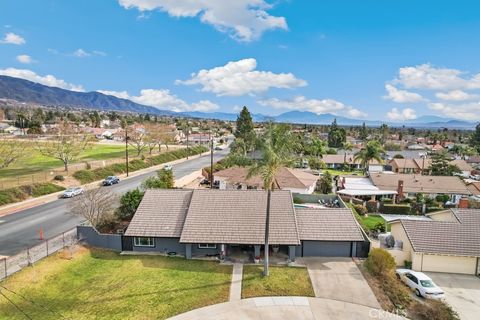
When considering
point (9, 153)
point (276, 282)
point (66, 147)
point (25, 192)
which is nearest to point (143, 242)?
point (276, 282)

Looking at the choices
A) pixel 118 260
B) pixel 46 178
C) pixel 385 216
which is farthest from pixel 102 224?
pixel 385 216

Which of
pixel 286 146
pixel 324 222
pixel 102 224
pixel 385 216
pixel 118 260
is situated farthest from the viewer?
pixel 385 216

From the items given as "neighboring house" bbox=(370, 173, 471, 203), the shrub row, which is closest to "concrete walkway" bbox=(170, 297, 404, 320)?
the shrub row

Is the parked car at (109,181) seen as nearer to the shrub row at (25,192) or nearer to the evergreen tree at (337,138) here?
the shrub row at (25,192)

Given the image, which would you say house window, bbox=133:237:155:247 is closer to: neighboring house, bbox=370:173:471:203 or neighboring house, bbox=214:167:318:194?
neighboring house, bbox=214:167:318:194

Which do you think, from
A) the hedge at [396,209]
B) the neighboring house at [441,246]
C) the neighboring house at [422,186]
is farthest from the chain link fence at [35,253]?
the neighboring house at [422,186]

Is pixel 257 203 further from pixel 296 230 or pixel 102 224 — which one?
pixel 102 224
